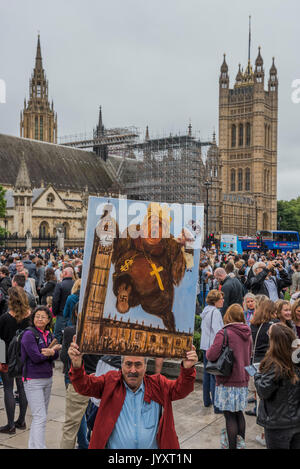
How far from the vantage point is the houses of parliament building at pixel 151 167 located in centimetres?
5253

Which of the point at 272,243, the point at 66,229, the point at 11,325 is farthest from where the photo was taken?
the point at 66,229

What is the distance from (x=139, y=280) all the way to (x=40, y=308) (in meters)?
2.23

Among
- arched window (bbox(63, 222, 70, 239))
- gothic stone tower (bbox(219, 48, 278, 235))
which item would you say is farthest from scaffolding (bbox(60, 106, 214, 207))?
gothic stone tower (bbox(219, 48, 278, 235))

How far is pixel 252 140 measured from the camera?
316 feet

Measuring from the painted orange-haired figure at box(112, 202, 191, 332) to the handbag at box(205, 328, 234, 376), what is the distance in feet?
6.61

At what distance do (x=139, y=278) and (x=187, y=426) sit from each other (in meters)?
3.68

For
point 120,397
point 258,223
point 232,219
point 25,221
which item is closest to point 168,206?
point 120,397

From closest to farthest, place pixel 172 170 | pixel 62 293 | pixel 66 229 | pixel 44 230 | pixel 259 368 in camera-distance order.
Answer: pixel 259 368 < pixel 62 293 < pixel 44 230 < pixel 66 229 < pixel 172 170

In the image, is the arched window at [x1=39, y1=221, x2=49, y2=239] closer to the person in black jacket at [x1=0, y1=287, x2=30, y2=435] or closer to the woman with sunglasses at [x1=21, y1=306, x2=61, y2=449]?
the person in black jacket at [x1=0, y1=287, x2=30, y2=435]

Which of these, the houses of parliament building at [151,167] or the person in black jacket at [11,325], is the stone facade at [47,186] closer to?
the houses of parliament building at [151,167]

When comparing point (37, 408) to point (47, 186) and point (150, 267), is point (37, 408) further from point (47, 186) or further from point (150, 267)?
point (47, 186)

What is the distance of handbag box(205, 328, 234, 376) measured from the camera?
17.3 ft

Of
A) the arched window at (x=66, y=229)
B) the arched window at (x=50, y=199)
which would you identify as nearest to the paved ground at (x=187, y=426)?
the arched window at (x=50, y=199)

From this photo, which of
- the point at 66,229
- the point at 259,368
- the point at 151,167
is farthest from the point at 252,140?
the point at 259,368
